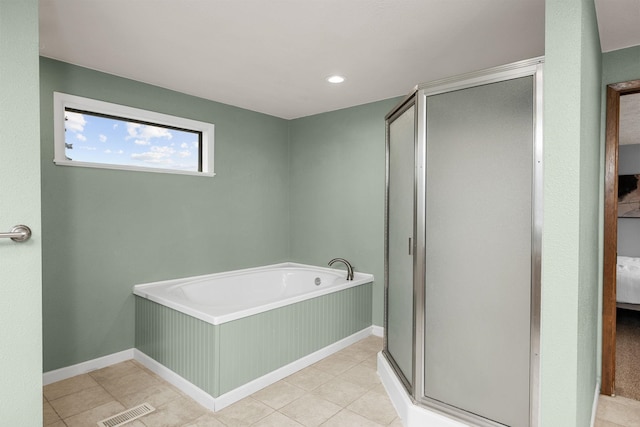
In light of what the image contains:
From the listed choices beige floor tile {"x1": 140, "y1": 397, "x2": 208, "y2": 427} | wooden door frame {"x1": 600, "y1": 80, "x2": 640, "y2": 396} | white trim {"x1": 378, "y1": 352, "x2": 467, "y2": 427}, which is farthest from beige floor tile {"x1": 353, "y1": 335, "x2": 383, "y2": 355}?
wooden door frame {"x1": 600, "y1": 80, "x2": 640, "y2": 396}

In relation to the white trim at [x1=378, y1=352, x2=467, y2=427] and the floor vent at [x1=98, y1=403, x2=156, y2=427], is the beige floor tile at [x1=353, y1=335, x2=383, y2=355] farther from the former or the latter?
the floor vent at [x1=98, y1=403, x2=156, y2=427]

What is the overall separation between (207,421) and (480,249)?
6.14ft

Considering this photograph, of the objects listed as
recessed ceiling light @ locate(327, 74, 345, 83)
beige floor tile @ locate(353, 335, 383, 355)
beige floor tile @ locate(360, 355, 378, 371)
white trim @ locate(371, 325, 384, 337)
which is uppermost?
recessed ceiling light @ locate(327, 74, 345, 83)

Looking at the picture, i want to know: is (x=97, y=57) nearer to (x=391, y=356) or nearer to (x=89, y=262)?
(x=89, y=262)

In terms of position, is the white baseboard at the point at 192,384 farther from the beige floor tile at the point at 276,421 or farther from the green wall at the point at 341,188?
the green wall at the point at 341,188

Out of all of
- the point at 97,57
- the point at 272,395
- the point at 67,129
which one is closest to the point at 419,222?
the point at 272,395

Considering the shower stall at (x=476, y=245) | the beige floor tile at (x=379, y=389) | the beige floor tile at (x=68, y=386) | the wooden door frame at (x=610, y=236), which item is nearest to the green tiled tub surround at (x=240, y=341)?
the beige floor tile at (x=68, y=386)

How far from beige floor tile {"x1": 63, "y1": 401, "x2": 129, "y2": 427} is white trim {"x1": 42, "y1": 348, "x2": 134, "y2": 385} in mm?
619

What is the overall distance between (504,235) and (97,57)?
2908mm

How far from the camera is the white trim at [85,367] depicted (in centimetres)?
264

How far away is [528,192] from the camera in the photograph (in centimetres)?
167

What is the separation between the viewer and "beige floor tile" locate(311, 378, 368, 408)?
2420 millimetres

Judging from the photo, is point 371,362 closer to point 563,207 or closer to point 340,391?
point 340,391

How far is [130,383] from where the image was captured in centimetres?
264
